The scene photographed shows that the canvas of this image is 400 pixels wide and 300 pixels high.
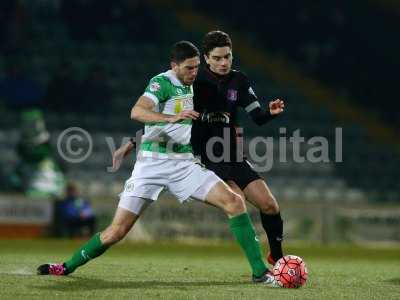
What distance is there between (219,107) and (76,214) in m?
8.34

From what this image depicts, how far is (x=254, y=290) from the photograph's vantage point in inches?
280

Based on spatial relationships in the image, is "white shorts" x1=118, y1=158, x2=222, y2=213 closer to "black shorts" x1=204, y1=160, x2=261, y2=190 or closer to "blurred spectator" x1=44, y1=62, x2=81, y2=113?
"black shorts" x1=204, y1=160, x2=261, y2=190

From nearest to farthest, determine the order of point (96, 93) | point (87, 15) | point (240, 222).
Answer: point (240, 222)
point (96, 93)
point (87, 15)

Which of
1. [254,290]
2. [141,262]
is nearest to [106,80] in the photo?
[141,262]

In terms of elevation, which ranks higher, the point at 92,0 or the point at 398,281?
the point at 92,0

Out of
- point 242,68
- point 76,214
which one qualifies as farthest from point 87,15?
point 76,214

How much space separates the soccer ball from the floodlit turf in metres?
0.09

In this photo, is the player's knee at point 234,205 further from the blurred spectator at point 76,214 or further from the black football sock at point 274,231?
the blurred spectator at point 76,214

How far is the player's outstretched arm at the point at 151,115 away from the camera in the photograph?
6.77m

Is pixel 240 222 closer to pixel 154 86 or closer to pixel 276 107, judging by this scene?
pixel 276 107

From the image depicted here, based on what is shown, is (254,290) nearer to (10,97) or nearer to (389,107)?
(10,97)

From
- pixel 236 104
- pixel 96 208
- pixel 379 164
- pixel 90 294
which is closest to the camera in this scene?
pixel 90 294

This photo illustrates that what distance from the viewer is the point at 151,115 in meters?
7.02

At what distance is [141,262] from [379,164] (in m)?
10.8
